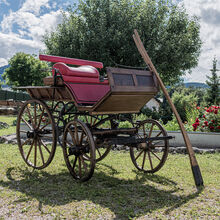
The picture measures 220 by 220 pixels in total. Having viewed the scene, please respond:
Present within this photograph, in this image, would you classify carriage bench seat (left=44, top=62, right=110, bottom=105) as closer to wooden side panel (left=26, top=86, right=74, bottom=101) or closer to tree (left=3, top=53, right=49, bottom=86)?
wooden side panel (left=26, top=86, right=74, bottom=101)

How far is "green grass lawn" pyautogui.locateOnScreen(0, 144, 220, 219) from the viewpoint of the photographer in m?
3.12

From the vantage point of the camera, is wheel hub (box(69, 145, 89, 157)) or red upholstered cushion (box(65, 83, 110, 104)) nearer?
wheel hub (box(69, 145, 89, 157))

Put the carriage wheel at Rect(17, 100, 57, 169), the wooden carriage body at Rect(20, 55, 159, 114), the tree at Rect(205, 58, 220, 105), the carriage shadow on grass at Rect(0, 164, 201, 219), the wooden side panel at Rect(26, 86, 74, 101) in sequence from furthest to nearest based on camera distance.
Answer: the tree at Rect(205, 58, 220, 105), the carriage wheel at Rect(17, 100, 57, 169), the wooden side panel at Rect(26, 86, 74, 101), the wooden carriage body at Rect(20, 55, 159, 114), the carriage shadow on grass at Rect(0, 164, 201, 219)

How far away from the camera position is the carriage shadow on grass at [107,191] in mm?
3334

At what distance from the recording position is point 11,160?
575 cm

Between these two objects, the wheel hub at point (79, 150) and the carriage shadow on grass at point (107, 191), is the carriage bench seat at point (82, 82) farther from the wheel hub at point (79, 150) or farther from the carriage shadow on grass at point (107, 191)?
the carriage shadow on grass at point (107, 191)

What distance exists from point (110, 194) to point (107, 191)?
0.12m

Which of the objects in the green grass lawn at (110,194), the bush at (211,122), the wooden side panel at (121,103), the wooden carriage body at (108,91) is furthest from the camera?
the bush at (211,122)

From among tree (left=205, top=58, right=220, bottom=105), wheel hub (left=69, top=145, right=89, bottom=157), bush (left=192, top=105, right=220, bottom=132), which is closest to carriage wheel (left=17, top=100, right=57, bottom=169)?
wheel hub (left=69, top=145, right=89, bottom=157)

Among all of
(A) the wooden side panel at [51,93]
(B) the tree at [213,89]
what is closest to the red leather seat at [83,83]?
(A) the wooden side panel at [51,93]

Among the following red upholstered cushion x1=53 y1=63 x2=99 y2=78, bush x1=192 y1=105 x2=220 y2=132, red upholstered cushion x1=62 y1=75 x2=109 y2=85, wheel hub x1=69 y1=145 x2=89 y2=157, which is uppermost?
red upholstered cushion x1=53 y1=63 x2=99 y2=78

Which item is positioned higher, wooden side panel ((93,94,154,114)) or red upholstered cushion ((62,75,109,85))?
red upholstered cushion ((62,75,109,85))

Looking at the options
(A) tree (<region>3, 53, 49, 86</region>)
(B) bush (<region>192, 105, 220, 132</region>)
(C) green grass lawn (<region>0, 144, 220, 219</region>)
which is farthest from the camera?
(A) tree (<region>3, 53, 49, 86</region>)

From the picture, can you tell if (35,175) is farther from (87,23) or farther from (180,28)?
(180,28)
